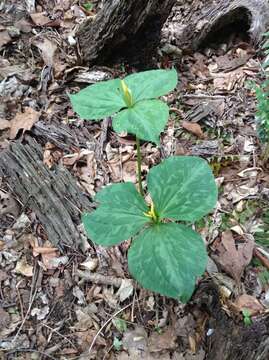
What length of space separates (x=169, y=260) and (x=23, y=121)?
1389mm

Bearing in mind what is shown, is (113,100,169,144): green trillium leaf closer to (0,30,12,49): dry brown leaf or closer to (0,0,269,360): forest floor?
(0,0,269,360): forest floor

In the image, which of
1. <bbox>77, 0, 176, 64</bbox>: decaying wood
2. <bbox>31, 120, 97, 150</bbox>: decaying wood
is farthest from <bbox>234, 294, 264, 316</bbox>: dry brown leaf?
<bbox>77, 0, 176, 64</bbox>: decaying wood

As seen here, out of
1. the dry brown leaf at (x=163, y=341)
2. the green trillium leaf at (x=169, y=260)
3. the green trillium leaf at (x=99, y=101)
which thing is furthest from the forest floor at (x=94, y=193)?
the green trillium leaf at (x=99, y=101)

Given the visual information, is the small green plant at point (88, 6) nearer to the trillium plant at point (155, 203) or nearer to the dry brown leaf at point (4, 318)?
the trillium plant at point (155, 203)

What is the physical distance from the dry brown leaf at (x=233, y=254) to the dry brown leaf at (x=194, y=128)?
2.25 ft

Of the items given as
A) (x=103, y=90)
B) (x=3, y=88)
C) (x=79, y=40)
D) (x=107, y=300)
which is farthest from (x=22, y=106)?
(x=107, y=300)

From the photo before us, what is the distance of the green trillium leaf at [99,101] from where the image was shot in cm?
162

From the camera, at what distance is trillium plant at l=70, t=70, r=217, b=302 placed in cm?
151

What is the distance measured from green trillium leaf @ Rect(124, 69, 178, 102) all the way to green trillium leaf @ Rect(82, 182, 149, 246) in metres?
0.35

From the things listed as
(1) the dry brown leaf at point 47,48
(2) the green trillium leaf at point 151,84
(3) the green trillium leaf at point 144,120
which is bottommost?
(1) the dry brown leaf at point 47,48

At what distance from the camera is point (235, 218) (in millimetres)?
2201

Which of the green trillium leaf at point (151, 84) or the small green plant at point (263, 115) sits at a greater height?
the green trillium leaf at point (151, 84)

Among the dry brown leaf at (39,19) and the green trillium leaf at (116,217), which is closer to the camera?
the green trillium leaf at (116,217)


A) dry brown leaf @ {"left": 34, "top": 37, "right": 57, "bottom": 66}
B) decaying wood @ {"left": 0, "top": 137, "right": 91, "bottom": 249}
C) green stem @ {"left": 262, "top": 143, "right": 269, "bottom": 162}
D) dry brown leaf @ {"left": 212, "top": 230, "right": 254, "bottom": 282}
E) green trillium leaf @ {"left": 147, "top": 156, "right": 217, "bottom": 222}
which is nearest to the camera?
green trillium leaf @ {"left": 147, "top": 156, "right": 217, "bottom": 222}
